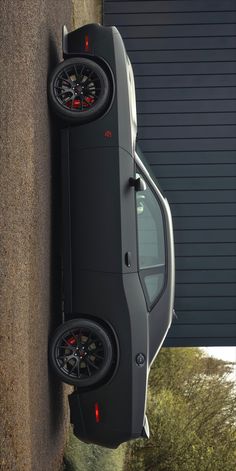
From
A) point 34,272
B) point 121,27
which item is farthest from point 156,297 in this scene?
point 121,27

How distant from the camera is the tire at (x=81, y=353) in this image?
20.4 ft

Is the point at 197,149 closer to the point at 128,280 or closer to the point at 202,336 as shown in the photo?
the point at 202,336

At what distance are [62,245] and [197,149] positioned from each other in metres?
4.20

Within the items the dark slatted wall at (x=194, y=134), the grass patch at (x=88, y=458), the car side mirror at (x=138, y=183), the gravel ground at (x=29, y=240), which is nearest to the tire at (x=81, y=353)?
the gravel ground at (x=29, y=240)

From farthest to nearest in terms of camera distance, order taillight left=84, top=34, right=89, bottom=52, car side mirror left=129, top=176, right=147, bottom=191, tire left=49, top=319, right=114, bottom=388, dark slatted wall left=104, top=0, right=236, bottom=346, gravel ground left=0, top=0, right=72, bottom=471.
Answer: dark slatted wall left=104, top=0, right=236, bottom=346, taillight left=84, top=34, right=89, bottom=52, car side mirror left=129, top=176, right=147, bottom=191, tire left=49, top=319, right=114, bottom=388, gravel ground left=0, top=0, right=72, bottom=471

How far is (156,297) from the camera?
267 inches

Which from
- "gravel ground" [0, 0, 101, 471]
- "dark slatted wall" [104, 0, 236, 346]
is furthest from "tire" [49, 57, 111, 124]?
"dark slatted wall" [104, 0, 236, 346]

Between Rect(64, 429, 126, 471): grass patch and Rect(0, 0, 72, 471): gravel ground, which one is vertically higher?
Rect(0, 0, 72, 471): gravel ground

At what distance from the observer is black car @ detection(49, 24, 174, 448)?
6.30 m

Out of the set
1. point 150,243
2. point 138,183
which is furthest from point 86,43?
point 150,243

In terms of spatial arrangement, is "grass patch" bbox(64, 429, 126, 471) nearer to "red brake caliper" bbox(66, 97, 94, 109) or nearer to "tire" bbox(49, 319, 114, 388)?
"tire" bbox(49, 319, 114, 388)

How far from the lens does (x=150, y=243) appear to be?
6816mm

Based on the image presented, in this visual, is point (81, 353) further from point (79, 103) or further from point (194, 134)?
point (194, 134)

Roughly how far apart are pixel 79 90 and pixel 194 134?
12.7 ft
